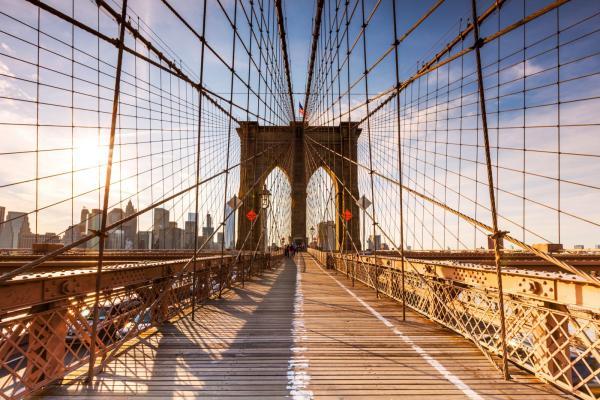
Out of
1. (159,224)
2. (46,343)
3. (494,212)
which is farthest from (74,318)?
(159,224)

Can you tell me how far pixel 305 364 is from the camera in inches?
141

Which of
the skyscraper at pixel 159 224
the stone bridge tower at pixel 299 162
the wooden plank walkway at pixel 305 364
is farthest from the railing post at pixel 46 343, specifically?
the stone bridge tower at pixel 299 162

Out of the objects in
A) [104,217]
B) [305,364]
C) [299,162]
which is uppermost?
[299,162]

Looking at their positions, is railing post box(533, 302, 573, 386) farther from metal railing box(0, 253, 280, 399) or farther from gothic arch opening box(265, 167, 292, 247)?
gothic arch opening box(265, 167, 292, 247)

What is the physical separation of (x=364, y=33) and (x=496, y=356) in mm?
9612

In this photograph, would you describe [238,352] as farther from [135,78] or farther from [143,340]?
[135,78]

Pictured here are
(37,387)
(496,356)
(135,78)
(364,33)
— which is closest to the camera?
(37,387)

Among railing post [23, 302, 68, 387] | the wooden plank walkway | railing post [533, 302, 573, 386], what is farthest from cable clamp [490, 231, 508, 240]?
railing post [23, 302, 68, 387]

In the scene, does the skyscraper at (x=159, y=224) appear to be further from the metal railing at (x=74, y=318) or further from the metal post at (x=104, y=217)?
the metal post at (x=104, y=217)

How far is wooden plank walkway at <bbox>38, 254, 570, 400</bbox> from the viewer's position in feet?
9.70

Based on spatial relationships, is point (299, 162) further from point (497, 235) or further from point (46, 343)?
point (46, 343)

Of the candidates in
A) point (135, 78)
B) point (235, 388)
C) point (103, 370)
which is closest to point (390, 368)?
point (235, 388)

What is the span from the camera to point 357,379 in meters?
3.23

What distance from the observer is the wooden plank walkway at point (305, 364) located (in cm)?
296
